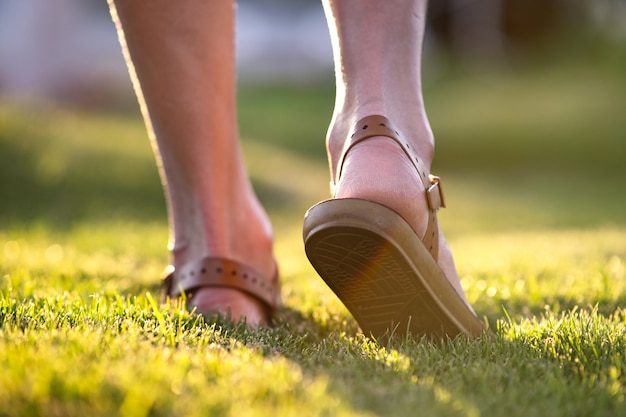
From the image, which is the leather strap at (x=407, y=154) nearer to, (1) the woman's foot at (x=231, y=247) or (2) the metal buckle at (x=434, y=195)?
(2) the metal buckle at (x=434, y=195)

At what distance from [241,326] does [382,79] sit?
2.17ft

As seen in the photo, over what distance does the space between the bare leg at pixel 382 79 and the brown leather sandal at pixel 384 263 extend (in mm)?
43

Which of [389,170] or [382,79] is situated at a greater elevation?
[382,79]

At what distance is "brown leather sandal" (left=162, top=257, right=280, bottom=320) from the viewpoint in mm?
1882

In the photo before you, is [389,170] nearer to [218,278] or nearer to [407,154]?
[407,154]

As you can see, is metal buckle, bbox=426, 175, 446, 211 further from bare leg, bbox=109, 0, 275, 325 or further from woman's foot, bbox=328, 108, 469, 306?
bare leg, bbox=109, 0, 275, 325

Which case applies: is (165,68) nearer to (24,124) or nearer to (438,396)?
(438,396)

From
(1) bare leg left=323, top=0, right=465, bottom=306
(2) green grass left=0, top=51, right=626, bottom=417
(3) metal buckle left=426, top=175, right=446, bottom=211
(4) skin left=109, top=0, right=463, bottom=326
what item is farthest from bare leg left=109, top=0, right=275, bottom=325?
(3) metal buckle left=426, top=175, right=446, bottom=211

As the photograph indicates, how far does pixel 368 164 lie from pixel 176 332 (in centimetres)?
54

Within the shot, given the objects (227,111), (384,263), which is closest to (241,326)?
(384,263)

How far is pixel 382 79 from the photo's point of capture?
1.63 metres

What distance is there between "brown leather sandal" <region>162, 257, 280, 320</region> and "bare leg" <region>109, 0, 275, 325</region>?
0.07 feet

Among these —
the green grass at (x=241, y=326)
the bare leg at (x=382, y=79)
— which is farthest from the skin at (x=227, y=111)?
the green grass at (x=241, y=326)

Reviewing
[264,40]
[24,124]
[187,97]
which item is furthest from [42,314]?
[264,40]
